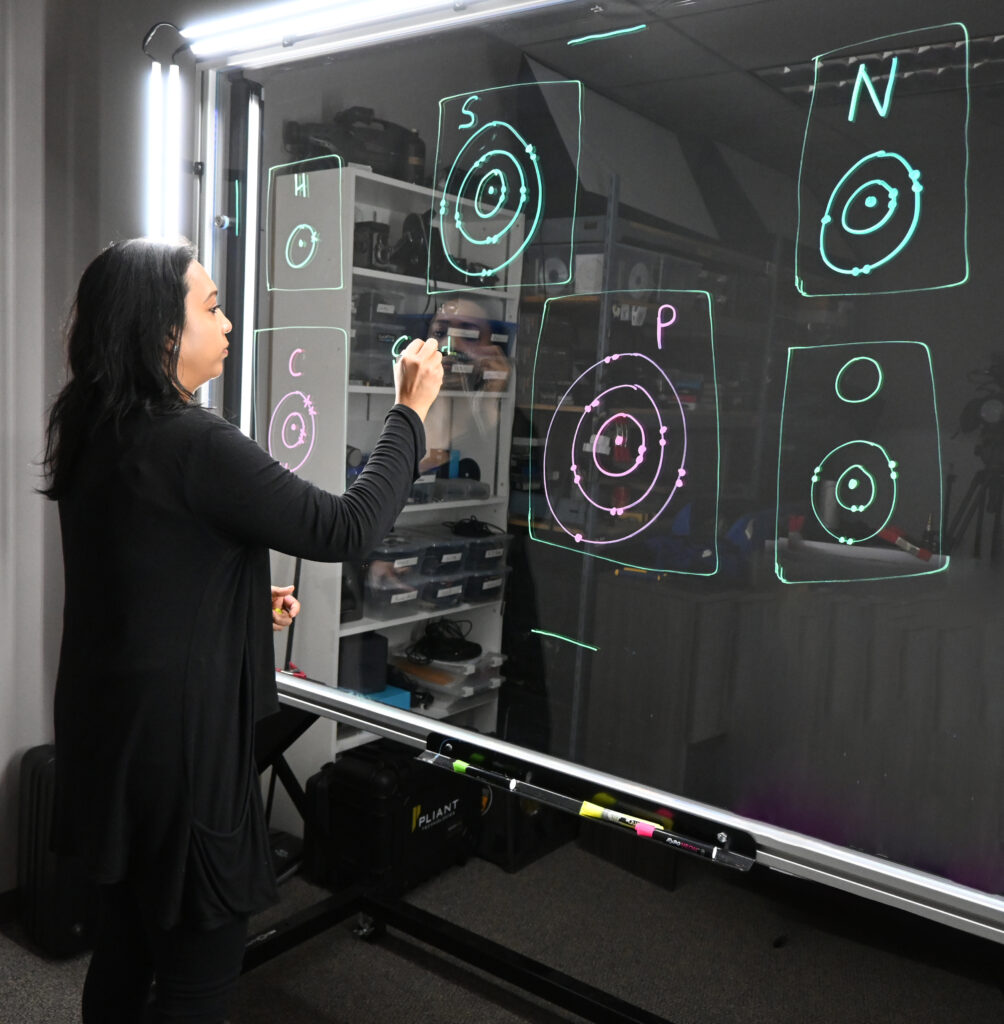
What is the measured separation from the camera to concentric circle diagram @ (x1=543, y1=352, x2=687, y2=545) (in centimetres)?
142

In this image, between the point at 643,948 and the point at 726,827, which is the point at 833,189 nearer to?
the point at 726,827

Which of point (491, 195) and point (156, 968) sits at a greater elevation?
point (491, 195)

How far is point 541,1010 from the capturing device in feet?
7.14

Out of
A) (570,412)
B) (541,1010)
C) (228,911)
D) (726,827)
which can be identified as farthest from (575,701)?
(541,1010)

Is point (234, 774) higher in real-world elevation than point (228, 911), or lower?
higher

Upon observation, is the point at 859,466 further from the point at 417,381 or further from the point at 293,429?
the point at 293,429

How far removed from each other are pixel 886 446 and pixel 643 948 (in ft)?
5.53

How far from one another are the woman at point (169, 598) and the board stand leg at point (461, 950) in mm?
722

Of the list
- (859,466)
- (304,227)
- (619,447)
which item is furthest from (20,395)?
(859,466)

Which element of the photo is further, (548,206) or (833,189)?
(548,206)

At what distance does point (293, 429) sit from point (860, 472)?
1151 mm

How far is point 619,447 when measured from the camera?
4.81 feet

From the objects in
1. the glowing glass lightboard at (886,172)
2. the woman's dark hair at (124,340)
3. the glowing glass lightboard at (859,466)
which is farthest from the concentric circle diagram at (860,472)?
the woman's dark hair at (124,340)

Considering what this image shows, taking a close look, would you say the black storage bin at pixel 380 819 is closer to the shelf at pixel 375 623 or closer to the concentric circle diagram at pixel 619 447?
the shelf at pixel 375 623
